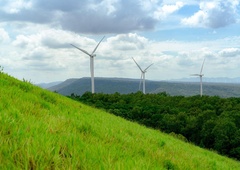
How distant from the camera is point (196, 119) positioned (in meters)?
75.2

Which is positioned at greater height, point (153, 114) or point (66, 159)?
point (66, 159)

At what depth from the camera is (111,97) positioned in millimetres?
109562

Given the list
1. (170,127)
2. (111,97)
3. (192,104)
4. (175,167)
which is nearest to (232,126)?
(170,127)

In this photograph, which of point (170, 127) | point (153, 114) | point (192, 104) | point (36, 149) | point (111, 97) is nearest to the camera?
point (36, 149)

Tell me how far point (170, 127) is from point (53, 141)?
230 ft

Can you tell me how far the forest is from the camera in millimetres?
66438

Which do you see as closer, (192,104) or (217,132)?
(217,132)

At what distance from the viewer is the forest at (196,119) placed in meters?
66.4

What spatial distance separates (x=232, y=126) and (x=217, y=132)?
10.3ft

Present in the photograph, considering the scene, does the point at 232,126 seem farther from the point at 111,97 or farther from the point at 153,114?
the point at 111,97

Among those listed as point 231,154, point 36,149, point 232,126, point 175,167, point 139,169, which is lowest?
point 231,154

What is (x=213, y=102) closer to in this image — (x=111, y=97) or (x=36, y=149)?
(x=111, y=97)

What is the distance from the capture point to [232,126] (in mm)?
67188

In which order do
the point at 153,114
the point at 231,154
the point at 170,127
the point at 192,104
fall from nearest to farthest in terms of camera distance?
the point at 231,154, the point at 170,127, the point at 153,114, the point at 192,104
